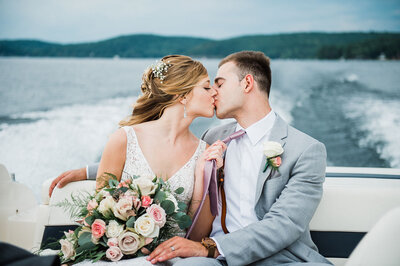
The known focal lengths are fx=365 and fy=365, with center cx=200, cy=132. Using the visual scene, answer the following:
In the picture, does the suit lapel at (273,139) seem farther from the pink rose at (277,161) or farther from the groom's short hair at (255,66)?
the groom's short hair at (255,66)

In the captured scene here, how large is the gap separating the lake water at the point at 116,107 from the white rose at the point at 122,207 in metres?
4.75

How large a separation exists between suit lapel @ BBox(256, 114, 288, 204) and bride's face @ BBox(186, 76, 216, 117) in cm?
36

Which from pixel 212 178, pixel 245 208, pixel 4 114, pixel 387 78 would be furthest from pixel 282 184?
pixel 387 78

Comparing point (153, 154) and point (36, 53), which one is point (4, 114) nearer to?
point (36, 53)

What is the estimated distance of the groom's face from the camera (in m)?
2.12

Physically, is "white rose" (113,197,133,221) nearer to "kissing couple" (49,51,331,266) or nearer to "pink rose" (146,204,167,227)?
"pink rose" (146,204,167,227)

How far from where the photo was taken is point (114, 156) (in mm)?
1946

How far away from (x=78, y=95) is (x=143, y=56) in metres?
2.26

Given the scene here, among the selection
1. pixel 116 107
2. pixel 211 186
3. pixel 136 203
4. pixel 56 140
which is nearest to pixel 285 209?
pixel 211 186

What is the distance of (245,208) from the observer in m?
1.96

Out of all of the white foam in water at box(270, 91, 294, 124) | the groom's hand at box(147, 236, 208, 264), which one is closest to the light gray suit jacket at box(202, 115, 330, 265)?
the groom's hand at box(147, 236, 208, 264)

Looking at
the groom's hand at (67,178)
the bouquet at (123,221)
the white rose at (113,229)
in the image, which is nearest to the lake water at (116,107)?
the groom's hand at (67,178)

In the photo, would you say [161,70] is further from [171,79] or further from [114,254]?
[114,254]

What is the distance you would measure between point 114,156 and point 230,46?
6.84 meters
